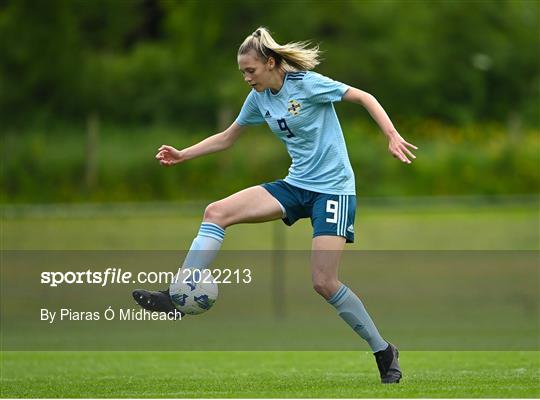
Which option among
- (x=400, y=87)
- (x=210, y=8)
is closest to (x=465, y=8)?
(x=400, y=87)

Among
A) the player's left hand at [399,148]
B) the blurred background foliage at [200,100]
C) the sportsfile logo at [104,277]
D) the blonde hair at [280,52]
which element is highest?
the blurred background foliage at [200,100]

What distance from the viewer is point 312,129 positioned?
7.96m

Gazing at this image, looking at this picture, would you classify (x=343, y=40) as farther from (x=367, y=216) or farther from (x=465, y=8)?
(x=367, y=216)

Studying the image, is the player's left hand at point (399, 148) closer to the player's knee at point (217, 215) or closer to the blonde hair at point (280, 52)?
the blonde hair at point (280, 52)

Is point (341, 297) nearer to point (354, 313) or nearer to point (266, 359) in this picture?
point (354, 313)

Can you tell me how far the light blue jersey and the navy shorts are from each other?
5cm

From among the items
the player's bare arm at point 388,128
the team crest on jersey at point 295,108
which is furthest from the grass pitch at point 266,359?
the team crest on jersey at point 295,108

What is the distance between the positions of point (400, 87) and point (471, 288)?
9745 mm

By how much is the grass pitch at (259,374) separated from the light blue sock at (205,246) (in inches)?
34.2

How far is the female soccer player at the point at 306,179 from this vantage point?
25.9 feet

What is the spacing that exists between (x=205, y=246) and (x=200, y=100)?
1765 cm

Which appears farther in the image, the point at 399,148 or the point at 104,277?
the point at 104,277

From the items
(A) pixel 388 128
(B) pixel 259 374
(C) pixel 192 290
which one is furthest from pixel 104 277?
(A) pixel 388 128

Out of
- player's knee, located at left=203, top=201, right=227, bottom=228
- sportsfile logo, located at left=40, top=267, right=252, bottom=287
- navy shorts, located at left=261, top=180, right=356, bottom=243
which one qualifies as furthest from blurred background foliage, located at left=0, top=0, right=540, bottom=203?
player's knee, located at left=203, top=201, right=227, bottom=228
